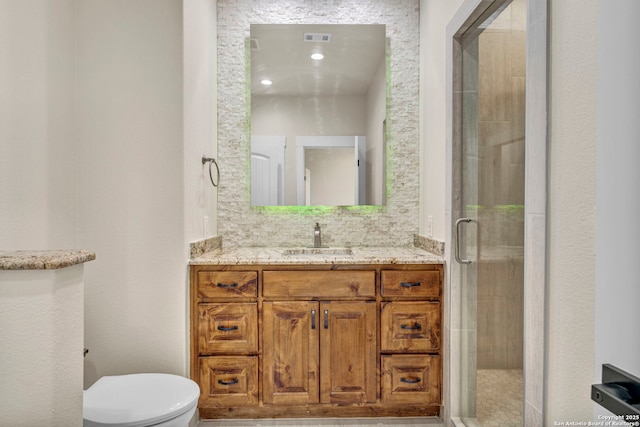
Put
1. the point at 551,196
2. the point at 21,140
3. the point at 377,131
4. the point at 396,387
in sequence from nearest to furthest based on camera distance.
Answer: the point at 551,196 < the point at 21,140 < the point at 396,387 < the point at 377,131

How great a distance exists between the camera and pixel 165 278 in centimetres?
212

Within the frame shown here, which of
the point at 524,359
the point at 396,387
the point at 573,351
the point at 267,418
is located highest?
the point at 573,351

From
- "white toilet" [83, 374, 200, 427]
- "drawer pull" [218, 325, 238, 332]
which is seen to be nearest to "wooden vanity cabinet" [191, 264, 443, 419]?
"drawer pull" [218, 325, 238, 332]

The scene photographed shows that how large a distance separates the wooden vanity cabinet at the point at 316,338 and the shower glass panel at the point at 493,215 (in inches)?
10.7

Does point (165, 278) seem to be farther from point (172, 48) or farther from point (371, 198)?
point (371, 198)

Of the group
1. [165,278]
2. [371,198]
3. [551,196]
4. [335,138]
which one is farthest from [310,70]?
[551,196]

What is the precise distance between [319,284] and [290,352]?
0.42 metres

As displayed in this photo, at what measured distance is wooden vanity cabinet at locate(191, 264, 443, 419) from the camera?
2.25m

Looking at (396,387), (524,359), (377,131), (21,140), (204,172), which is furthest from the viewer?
(377,131)

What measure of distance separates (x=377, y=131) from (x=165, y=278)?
69.7 inches

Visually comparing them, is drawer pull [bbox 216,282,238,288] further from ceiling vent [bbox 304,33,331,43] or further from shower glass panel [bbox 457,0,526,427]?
ceiling vent [bbox 304,33,331,43]

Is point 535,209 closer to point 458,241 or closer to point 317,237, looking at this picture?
point 458,241

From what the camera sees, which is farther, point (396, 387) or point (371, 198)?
point (371, 198)

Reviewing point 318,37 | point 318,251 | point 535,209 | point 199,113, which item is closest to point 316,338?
point 318,251
